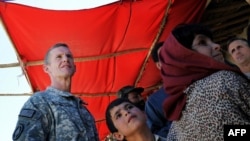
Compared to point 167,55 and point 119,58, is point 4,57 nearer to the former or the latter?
point 119,58

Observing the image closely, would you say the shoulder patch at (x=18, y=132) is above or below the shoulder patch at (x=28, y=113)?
below

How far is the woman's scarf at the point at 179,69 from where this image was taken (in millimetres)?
1306

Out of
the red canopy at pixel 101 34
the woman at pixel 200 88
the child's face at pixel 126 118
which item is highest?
the red canopy at pixel 101 34

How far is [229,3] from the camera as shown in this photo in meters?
3.86

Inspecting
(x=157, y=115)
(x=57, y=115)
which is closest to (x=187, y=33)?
(x=57, y=115)

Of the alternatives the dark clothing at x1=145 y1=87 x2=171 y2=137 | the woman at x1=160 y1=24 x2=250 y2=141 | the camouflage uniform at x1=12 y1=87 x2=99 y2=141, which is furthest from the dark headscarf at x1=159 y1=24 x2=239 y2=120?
the dark clothing at x1=145 y1=87 x2=171 y2=137

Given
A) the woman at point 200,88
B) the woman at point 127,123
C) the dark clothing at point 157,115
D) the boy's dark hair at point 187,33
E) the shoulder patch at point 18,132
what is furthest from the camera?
the dark clothing at point 157,115

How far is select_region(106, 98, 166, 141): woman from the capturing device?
2.05 metres

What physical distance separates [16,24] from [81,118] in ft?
6.15

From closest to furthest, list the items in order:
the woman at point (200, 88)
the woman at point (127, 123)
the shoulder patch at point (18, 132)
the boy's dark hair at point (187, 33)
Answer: the woman at point (200, 88) → the boy's dark hair at point (187, 33) → the shoulder patch at point (18, 132) → the woman at point (127, 123)

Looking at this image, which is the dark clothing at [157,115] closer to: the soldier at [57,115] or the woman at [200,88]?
the soldier at [57,115]

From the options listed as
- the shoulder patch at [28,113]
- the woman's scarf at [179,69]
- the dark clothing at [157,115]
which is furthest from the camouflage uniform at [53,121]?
the woman's scarf at [179,69]

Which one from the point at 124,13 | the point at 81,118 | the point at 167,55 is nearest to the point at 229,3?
the point at 124,13

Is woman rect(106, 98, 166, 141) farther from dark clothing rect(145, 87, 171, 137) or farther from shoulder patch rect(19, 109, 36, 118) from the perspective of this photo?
shoulder patch rect(19, 109, 36, 118)
